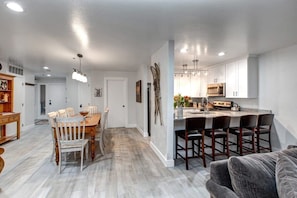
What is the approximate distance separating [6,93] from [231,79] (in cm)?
665

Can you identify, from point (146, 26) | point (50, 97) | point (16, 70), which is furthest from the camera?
point (50, 97)

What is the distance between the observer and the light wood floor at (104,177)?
2.44 meters

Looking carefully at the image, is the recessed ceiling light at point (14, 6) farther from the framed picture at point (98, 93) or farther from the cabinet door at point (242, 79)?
the framed picture at point (98, 93)

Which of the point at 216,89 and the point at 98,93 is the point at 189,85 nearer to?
the point at 216,89

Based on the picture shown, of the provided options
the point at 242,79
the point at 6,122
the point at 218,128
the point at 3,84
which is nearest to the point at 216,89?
the point at 242,79

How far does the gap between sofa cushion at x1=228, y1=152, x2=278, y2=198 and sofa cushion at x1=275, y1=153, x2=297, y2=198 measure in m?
0.06

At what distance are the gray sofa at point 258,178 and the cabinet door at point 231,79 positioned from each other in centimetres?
368

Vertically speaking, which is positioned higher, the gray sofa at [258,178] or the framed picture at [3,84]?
the framed picture at [3,84]

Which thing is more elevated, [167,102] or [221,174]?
[167,102]

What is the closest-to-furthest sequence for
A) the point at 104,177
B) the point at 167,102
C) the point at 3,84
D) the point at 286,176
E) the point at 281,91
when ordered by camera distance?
the point at 286,176, the point at 104,177, the point at 167,102, the point at 281,91, the point at 3,84

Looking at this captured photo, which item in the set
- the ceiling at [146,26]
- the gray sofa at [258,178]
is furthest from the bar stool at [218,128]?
the gray sofa at [258,178]

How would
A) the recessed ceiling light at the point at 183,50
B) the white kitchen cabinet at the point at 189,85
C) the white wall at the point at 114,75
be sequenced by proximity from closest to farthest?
Result: 1. the recessed ceiling light at the point at 183,50
2. the white kitchen cabinet at the point at 189,85
3. the white wall at the point at 114,75

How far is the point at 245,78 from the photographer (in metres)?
4.42

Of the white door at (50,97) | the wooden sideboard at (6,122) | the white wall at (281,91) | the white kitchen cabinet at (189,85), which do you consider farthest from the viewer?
the white door at (50,97)
